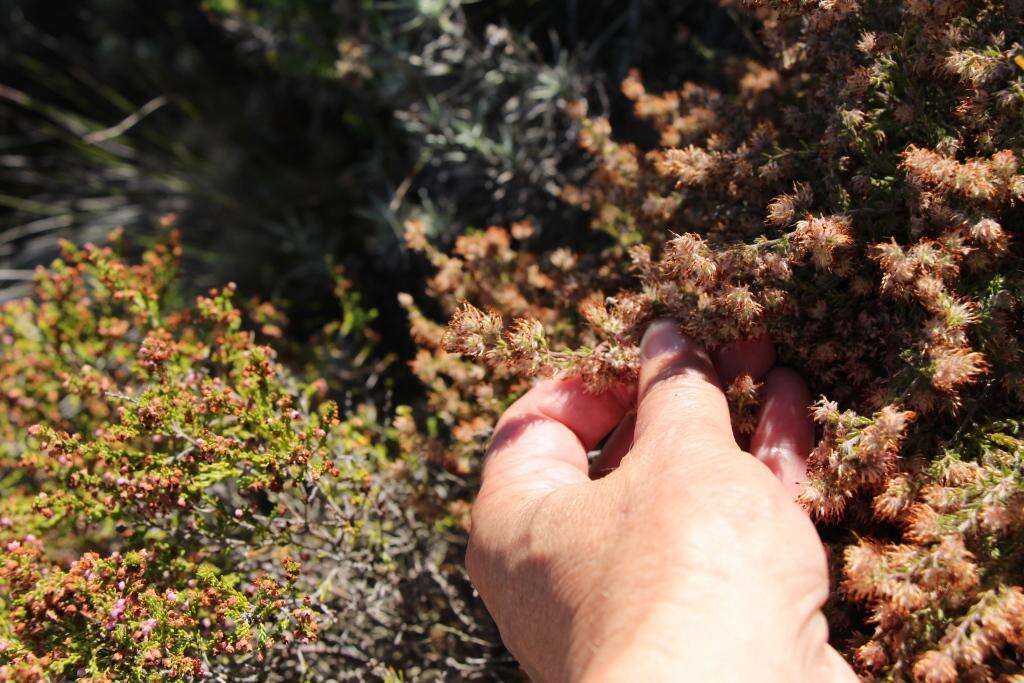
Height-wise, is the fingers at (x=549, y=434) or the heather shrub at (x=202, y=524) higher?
the fingers at (x=549, y=434)

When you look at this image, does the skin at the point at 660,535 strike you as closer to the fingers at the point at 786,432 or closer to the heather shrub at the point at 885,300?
the fingers at the point at 786,432

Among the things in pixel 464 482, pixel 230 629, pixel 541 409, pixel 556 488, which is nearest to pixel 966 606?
pixel 556 488

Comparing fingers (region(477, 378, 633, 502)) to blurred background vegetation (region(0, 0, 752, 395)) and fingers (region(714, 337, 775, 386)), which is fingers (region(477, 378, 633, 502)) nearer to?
fingers (region(714, 337, 775, 386))

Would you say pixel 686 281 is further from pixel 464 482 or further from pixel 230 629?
pixel 230 629

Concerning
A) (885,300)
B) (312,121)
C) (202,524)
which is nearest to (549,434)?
(885,300)

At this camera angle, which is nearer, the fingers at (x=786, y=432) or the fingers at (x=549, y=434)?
the fingers at (x=786, y=432)

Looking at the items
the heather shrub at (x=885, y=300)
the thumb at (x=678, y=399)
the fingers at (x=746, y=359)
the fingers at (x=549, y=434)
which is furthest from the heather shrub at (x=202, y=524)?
the fingers at (x=746, y=359)

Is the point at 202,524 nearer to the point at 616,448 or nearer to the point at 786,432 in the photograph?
the point at 616,448
